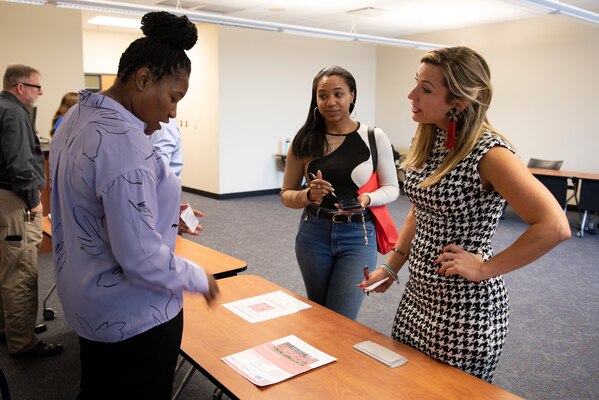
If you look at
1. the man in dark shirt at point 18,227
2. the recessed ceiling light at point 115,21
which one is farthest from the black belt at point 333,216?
the recessed ceiling light at point 115,21

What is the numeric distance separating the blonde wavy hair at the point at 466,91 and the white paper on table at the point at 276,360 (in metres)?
0.63

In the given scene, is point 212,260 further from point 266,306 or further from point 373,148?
point 373,148

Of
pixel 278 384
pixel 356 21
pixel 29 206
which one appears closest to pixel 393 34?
pixel 356 21

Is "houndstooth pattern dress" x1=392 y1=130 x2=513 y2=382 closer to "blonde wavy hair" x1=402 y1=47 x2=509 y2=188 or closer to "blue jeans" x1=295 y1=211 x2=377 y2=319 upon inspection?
"blonde wavy hair" x1=402 y1=47 x2=509 y2=188

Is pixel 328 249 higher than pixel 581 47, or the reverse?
pixel 581 47

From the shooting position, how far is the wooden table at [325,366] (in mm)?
1316

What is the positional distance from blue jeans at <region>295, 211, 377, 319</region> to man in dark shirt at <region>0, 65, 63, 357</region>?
1.81 meters

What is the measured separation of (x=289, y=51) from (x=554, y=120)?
4.68m

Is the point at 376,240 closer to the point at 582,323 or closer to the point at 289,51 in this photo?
the point at 582,323

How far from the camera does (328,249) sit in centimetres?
214

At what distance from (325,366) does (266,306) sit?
52cm

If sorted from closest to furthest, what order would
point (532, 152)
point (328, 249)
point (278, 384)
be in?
point (278, 384) → point (328, 249) → point (532, 152)

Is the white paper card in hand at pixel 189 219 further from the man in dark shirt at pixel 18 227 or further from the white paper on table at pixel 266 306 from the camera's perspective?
the man in dark shirt at pixel 18 227

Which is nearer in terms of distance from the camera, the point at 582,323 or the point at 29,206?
the point at 29,206
